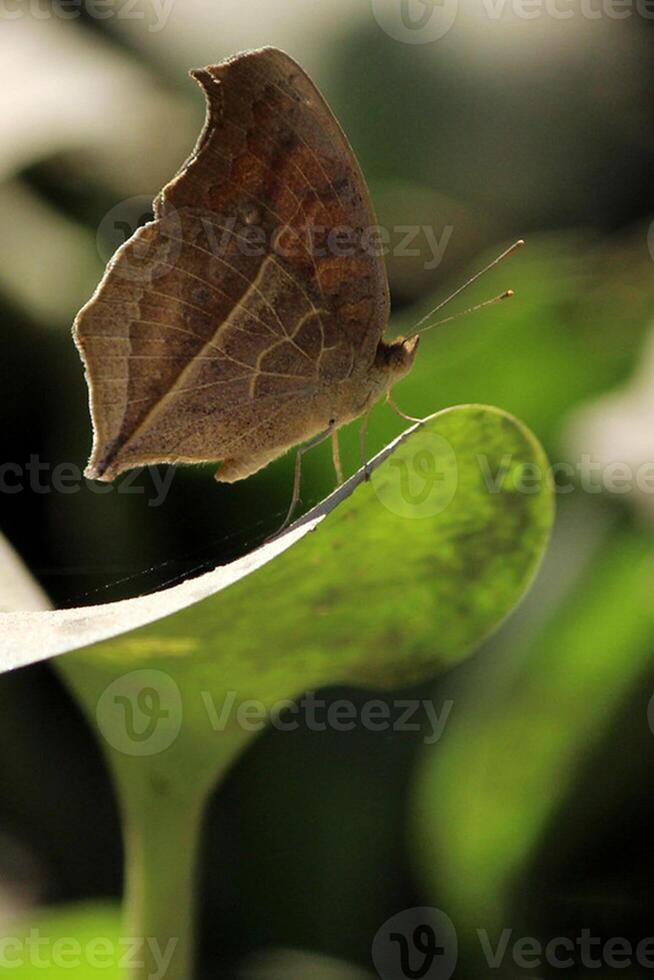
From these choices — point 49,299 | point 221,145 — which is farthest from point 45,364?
point 221,145

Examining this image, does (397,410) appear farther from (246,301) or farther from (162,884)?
(162,884)

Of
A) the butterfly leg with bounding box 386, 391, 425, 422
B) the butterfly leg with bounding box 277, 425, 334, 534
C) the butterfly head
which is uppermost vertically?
the butterfly head

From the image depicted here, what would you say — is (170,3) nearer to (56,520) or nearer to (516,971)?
(56,520)

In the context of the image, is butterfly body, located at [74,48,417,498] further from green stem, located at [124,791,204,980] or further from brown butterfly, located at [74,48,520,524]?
green stem, located at [124,791,204,980]

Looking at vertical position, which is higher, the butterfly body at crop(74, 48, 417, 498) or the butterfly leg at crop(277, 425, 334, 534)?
the butterfly body at crop(74, 48, 417, 498)

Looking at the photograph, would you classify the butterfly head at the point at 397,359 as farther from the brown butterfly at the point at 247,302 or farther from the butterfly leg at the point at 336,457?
the butterfly leg at the point at 336,457

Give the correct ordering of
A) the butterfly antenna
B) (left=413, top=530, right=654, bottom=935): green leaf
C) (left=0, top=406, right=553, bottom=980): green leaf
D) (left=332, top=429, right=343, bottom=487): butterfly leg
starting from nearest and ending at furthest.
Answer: (left=0, top=406, right=553, bottom=980): green leaf, (left=413, top=530, right=654, bottom=935): green leaf, (left=332, top=429, right=343, bottom=487): butterfly leg, the butterfly antenna

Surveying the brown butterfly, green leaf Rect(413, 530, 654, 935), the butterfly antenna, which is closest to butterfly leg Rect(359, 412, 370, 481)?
the brown butterfly

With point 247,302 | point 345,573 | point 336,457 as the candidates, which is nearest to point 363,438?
point 336,457
